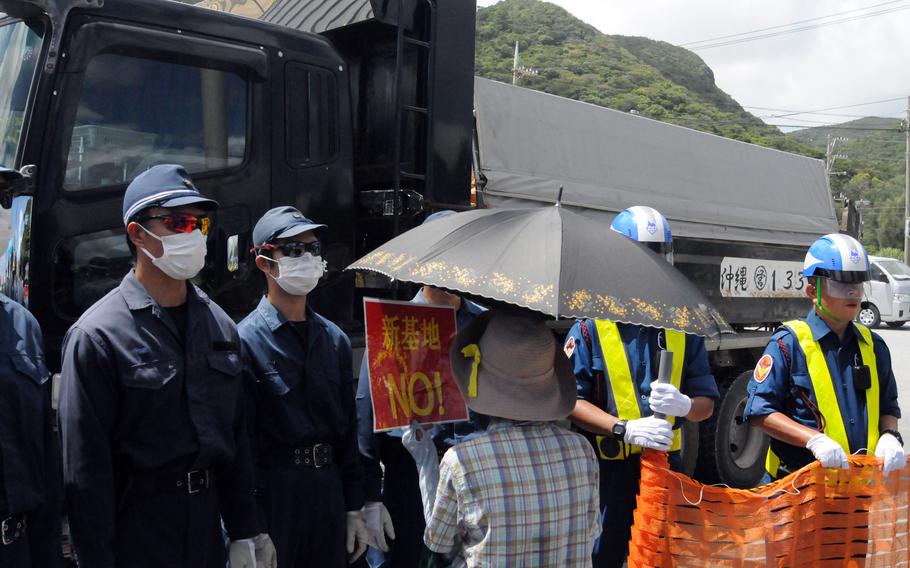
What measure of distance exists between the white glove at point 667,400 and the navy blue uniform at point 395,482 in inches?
28.0

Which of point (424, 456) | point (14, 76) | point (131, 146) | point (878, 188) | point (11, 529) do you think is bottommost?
point (11, 529)

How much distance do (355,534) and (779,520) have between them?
1549 millimetres

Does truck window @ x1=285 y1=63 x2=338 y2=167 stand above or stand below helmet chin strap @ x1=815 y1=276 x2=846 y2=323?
above

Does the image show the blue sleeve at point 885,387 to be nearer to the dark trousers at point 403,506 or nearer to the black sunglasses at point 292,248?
the dark trousers at point 403,506

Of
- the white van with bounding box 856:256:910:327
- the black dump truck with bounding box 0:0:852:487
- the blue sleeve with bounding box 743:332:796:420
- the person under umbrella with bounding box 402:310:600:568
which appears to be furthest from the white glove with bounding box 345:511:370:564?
the white van with bounding box 856:256:910:327

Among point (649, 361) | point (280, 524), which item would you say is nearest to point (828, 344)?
point (649, 361)

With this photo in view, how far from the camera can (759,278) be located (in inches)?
244

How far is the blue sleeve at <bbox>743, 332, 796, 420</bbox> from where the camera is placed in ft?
10.6

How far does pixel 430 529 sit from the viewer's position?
2.12 m

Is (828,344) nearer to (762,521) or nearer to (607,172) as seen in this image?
(762,521)

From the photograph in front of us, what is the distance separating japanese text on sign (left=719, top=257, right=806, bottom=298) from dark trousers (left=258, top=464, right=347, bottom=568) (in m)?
3.83

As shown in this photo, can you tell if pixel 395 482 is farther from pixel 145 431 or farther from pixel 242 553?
pixel 145 431

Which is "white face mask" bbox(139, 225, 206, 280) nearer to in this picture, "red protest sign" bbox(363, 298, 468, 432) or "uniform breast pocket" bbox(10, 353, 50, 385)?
"uniform breast pocket" bbox(10, 353, 50, 385)

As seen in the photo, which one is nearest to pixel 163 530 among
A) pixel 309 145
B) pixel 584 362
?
pixel 584 362
